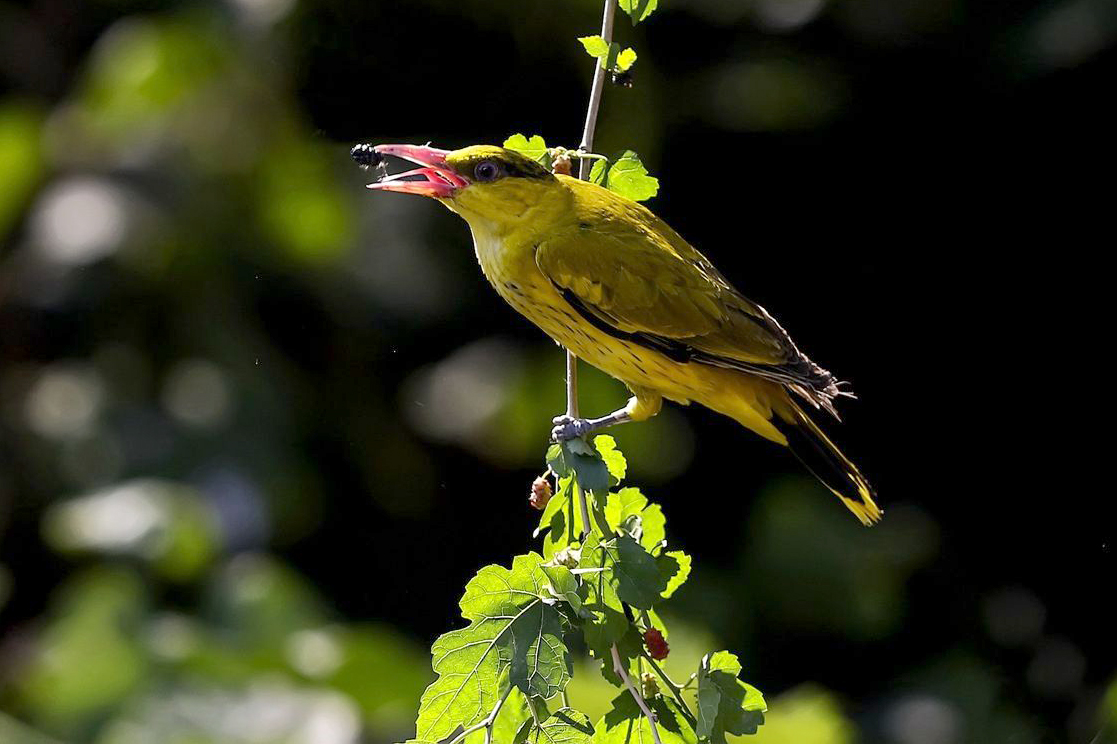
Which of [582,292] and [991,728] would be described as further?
[991,728]

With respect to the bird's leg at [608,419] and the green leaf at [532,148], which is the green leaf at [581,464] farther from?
the green leaf at [532,148]

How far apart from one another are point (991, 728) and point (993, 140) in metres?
2.09

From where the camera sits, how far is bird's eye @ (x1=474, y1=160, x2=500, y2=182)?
93.4 inches

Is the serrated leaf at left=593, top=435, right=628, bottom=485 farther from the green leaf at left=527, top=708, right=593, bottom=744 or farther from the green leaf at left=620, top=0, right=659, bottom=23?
the green leaf at left=620, top=0, right=659, bottom=23

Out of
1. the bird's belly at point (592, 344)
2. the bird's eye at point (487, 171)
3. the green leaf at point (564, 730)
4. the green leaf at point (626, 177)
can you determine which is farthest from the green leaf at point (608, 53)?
the green leaf at point (564, 730)

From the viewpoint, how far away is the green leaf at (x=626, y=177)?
227 cm

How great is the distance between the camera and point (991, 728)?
505cm

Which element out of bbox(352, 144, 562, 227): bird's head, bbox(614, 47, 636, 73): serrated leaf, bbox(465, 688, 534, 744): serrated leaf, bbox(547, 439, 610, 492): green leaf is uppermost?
bbox(614, 47, 636, 73): serrated leaf

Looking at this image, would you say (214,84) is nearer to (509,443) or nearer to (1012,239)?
(509,443)

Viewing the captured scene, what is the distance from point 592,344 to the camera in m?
2.55

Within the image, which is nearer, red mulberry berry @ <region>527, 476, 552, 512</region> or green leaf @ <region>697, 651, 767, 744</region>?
green leaf @ <region>697, 651, 767, 744</region>

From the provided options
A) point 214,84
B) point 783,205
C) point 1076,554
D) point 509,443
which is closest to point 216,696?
point 509,443

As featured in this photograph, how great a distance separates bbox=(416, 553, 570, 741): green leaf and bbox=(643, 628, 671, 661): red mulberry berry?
0.13 meters

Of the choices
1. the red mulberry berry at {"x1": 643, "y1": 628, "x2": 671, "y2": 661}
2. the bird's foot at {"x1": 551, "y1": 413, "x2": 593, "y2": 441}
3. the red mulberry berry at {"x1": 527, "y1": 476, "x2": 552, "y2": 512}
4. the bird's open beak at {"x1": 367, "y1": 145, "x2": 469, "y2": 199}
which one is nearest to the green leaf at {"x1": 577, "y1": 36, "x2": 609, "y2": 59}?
the bird's open beak at {"x1": 367, "y1": 145, "x2": 469, "y2": 199}
